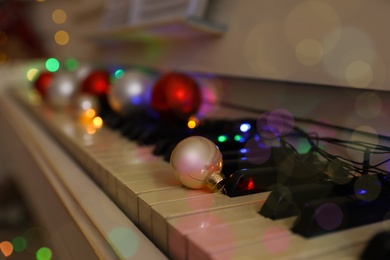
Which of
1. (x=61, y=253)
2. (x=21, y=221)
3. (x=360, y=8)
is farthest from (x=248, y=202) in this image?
(x=21, y=221)

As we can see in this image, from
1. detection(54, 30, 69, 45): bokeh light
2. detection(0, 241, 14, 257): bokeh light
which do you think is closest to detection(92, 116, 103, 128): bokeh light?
detection(0, 241, 14, 257): bokeh light

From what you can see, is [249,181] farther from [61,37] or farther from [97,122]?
[61,37]

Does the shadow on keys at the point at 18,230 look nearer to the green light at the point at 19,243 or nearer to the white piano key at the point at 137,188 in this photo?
the green light at the point at 19,243

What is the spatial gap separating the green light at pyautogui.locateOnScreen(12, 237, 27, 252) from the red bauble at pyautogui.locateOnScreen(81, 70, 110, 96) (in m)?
0.54

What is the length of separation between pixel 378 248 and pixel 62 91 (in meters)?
1.29

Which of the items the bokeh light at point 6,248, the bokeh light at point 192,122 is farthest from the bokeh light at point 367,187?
the bokeh light at point 6,248

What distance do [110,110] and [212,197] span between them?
81 cm

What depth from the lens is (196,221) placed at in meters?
0.45

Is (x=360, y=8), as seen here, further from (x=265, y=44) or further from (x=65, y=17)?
(x=65, y=17)

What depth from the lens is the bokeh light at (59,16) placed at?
113 inches

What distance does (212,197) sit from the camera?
0.53 metres

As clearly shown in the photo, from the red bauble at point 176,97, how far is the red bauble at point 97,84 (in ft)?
1.25

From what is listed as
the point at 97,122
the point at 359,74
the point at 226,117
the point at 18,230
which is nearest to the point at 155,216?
the point at 359,74

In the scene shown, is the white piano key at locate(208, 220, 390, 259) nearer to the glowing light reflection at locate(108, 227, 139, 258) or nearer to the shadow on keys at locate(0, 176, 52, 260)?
the glowing light reflection at locate(108, 227, 139, 258)
